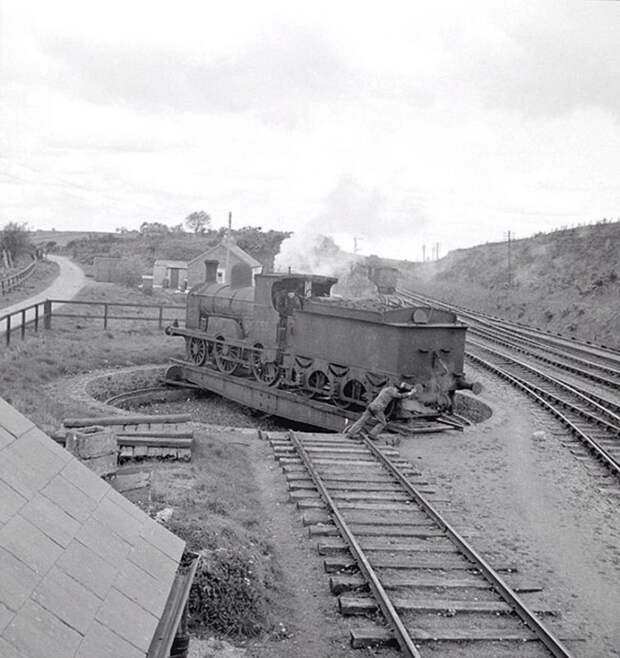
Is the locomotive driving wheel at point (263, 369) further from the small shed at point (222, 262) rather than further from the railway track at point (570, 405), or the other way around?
the small shed at point (222, 262)

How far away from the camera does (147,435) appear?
413 inches

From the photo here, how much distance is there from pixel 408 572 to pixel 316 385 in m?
8.84

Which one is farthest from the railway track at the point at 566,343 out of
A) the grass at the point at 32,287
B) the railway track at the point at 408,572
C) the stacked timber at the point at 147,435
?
the grass at the point at 32,287

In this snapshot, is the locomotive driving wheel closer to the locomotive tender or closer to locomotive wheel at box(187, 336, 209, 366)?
the locomotive tender

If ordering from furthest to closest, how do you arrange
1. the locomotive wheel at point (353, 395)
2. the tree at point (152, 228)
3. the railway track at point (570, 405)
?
the tree at point (152, 228) → the locomotive wheel at point (353, 395) → the railway track at point (570, 405)

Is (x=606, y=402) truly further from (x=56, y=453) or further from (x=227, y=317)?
(x=56, y=453)

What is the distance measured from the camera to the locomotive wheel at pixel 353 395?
48.4ft

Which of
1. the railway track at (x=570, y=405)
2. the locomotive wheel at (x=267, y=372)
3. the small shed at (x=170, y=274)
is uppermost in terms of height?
the small shed at (x=170, y=274)

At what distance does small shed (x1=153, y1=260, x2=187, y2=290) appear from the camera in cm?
4644

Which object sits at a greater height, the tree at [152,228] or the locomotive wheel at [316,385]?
the tree at [152,228]

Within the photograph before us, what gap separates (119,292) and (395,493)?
3080 centimetres

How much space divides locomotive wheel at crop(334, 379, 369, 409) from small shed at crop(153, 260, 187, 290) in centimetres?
3205

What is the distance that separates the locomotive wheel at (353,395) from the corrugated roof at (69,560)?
1101 centimetres

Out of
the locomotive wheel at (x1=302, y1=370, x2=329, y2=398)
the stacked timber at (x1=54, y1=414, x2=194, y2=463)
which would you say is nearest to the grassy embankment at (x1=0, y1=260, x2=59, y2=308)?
the locomotive wheel at (x1=302, y1=370, x2=329, y2=398)
